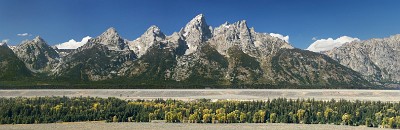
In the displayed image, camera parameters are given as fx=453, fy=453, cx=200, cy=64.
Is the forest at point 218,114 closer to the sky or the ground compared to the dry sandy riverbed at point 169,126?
closer to the sky

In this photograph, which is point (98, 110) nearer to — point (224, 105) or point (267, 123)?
point (224, 105)

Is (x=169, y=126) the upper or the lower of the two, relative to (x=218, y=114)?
lower

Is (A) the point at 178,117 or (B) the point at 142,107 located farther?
(B) the point at 142,107

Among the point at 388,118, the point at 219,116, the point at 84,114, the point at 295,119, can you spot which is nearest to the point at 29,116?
the point at 84,114

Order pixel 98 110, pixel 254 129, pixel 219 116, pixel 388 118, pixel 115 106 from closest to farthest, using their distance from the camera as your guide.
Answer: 1. pixel 254 129
2. pixel 388 118
3. pixel 219 116
4. pixel 98 110
5. pixel 115 106

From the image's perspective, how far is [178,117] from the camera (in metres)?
125

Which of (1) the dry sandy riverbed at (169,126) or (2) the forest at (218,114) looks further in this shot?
(2) the forest at (218,114)

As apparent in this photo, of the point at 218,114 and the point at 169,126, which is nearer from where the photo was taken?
the point at 169,126

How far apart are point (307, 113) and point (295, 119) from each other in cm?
665

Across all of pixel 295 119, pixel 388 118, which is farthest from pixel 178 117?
pixel 388 118

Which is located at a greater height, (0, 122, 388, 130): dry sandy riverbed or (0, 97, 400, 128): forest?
(0, 97, 400, 128): forest

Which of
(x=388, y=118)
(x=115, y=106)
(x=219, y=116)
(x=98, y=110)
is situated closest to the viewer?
(x=388, y=118)

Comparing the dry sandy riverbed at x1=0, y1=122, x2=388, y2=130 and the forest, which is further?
the forest

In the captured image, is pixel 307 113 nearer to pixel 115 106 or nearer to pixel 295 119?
pixel 295 119
